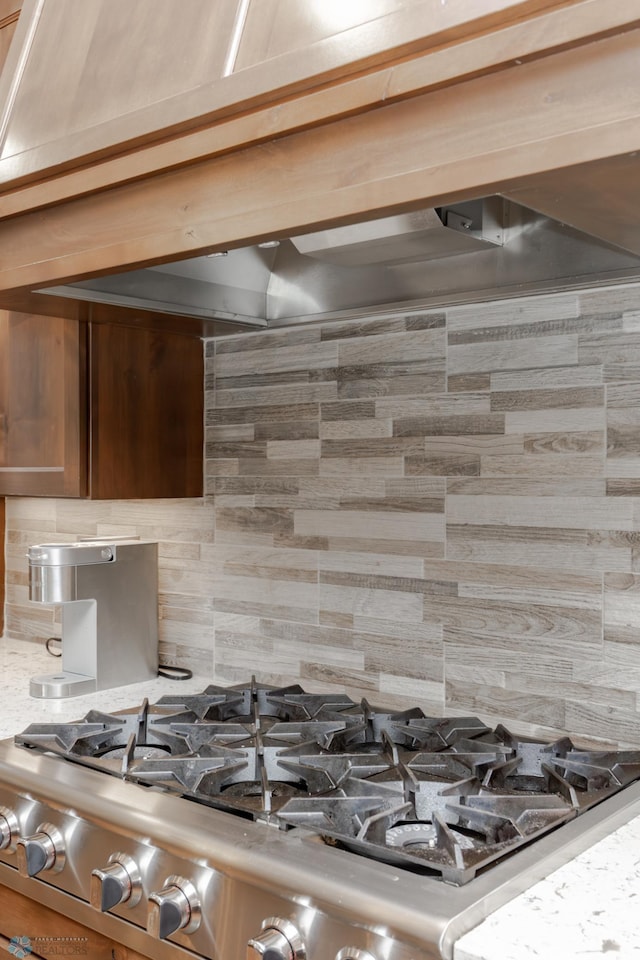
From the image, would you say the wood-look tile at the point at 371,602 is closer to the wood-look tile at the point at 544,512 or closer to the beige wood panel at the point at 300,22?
the wood-look tile at the point at 544,512

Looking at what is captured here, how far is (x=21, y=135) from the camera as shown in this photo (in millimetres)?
1556

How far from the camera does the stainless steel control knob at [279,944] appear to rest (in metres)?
1.02

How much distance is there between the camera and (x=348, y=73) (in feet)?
3.45

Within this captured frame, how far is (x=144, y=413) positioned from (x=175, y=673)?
0.63 metres

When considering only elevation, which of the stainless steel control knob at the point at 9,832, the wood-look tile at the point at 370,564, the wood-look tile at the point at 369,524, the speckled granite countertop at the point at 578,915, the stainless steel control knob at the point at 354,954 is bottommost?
the stainless steel control knob at the point at 9,832

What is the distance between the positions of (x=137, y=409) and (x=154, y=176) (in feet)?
2.69

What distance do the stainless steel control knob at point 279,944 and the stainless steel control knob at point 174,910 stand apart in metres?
0.13

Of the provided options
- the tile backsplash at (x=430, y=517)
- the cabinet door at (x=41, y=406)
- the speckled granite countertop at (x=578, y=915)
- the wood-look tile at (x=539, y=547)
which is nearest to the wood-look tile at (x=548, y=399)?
the tile backsplash at (x=430, y=517)

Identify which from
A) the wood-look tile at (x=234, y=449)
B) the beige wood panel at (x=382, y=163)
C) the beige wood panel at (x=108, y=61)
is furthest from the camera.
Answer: the wood-look tile at (x=234, y=449)

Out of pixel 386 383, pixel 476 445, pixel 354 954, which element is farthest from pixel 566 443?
pixel 354 954

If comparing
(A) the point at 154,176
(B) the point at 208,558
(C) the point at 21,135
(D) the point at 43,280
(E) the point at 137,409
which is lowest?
(B) the point at 208,558

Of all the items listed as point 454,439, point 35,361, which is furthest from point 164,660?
point 454,439

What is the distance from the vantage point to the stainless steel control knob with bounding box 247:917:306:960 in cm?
102

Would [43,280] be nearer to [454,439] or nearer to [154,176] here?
[154,176]
